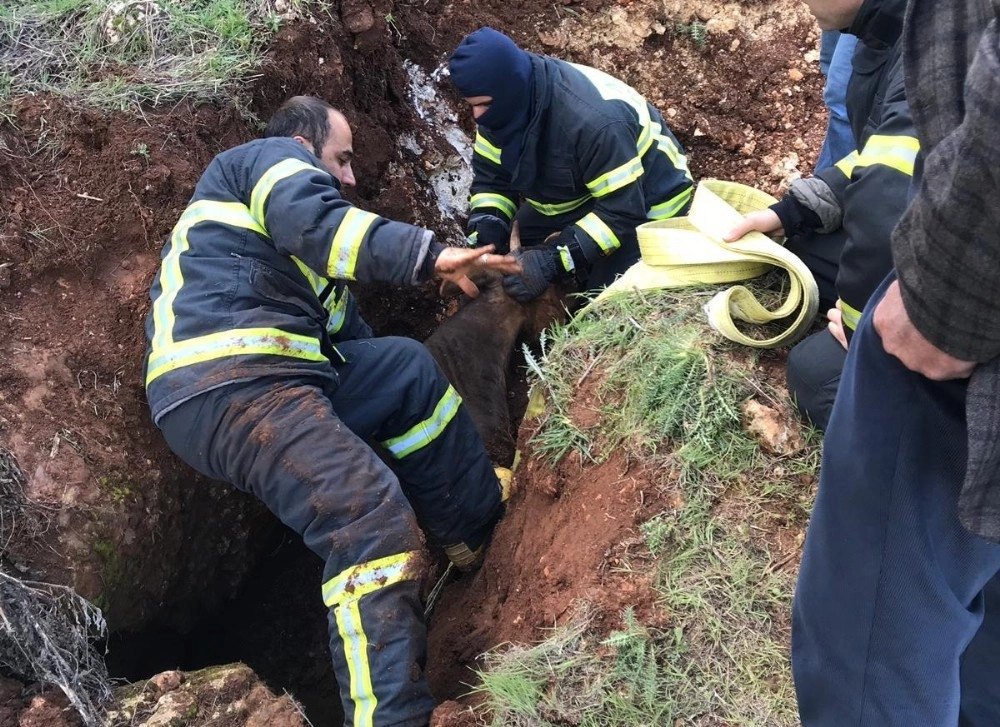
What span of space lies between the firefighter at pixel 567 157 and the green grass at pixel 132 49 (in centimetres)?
92

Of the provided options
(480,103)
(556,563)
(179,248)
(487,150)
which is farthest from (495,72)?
(556,563)

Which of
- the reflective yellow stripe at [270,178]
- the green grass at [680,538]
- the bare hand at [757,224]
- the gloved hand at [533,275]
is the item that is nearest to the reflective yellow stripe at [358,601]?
A: the green grass at [680,538]

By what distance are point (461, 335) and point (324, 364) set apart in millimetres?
949

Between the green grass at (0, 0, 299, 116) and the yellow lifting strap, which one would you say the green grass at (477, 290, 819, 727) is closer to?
the yellow lifting strap

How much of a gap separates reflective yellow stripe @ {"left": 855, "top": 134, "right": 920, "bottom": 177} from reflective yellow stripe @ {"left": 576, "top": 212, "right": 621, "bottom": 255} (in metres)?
1.67

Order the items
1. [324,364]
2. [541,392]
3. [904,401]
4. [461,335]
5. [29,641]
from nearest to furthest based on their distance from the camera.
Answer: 1. [904,401]
2. [29,641]
3. [324,364]
4. [541,392]
5. [461,335]

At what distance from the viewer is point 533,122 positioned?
134 inches

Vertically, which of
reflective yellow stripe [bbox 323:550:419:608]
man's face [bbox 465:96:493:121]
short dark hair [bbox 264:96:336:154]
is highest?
short dark hair [bbox 264:96:336:154]

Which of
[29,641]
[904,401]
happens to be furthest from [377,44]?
[904,401]

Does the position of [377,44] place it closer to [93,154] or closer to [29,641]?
[93,154]

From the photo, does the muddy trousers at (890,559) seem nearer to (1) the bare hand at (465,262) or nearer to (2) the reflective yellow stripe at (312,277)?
(1) the bare hand at (465,262)

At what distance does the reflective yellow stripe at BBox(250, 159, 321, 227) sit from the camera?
2522mm

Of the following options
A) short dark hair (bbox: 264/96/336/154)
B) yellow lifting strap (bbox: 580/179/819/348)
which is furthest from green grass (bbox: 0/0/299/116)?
yellow lifting strap (bbox: 580/179/819/348)

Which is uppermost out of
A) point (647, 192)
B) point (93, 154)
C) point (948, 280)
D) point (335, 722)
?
point (948, 280)
